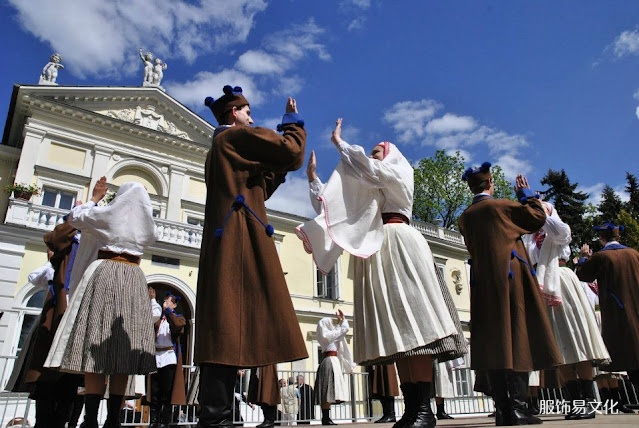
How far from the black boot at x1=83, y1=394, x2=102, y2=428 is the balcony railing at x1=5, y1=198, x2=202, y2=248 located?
10.6m

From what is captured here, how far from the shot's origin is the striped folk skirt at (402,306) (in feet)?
10.7

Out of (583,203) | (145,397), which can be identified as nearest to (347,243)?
(145,397)

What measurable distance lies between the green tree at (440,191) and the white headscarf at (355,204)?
31.7 meters

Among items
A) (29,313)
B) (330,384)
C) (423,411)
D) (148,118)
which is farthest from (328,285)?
(423,411)

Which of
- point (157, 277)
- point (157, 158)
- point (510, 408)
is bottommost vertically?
point (510, 408)

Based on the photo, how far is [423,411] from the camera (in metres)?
3.17

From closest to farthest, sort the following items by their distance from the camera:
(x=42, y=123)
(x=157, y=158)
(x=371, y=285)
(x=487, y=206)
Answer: (x=371, y=285) → (x=487, y=206) → (x=42, y=123) → (x=157, y=158)

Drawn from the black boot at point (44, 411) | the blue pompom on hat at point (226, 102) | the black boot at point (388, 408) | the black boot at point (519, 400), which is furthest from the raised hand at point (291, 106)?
the black boot at point (388, 408)

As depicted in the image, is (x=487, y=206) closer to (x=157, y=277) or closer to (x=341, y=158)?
(x=341, y=158)

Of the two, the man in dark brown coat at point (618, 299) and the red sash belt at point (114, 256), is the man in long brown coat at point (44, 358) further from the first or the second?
the man in dark brown coat at point (618, 299)

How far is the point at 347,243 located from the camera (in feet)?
11.8

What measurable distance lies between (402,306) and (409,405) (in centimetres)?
65

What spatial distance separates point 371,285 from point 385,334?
15.5 inches

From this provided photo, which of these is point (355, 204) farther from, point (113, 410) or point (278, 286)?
point (113, 410)
